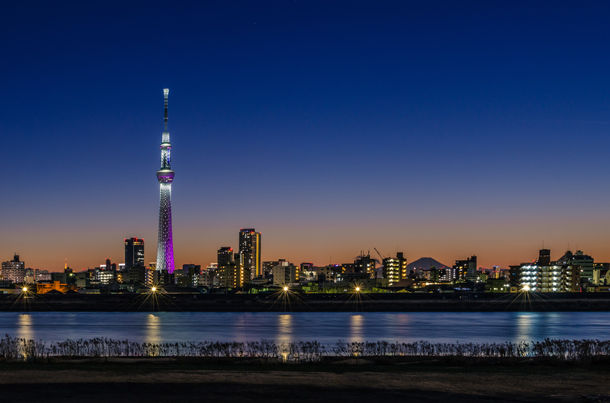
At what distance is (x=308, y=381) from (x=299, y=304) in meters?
126

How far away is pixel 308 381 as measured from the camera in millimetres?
24406

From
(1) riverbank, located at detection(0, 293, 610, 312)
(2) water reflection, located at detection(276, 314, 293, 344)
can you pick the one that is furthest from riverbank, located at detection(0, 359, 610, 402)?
(1) riverbank, located at detection(0, 293, 610, 312)

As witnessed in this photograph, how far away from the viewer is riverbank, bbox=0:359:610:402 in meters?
21.6

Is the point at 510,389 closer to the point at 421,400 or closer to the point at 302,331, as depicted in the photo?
the point at 421,400

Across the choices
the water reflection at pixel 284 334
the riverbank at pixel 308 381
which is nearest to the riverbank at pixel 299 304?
the water reflection at pixel 284 334

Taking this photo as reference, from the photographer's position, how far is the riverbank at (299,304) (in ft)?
471

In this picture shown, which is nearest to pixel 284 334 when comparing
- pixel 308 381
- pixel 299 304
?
pixel 308 381

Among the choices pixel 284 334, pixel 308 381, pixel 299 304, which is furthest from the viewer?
pixel 299 304

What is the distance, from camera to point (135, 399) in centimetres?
2116

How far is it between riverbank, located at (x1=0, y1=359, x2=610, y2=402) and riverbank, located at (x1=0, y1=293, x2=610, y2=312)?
11224 centimetres

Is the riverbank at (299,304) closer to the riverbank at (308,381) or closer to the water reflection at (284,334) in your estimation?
the water reflection at (284,334)

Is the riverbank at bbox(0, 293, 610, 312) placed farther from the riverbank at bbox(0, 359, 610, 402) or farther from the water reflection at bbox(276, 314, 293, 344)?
the riverbank at bbox(0, 359, 610, 402)

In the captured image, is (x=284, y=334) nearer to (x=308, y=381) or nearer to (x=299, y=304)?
(x=308, y=381)

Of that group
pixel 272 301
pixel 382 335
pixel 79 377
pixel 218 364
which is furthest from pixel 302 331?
pixel 272 301
